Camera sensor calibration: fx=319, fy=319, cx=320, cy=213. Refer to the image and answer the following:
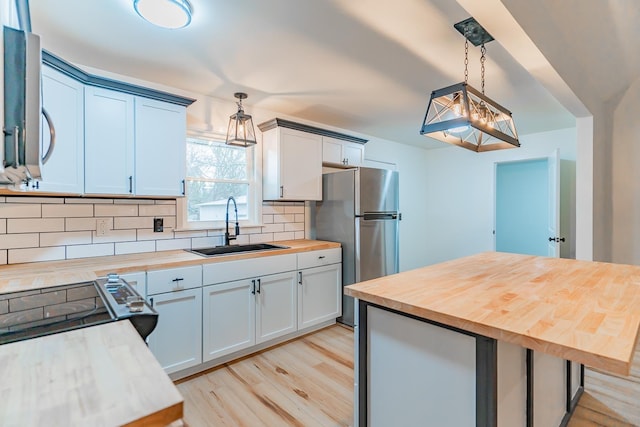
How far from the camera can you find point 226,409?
6.48 feet

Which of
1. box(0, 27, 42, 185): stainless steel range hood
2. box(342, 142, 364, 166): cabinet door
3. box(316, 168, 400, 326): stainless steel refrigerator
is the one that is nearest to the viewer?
box(0, 27, 42, 185): stainless steel range hood

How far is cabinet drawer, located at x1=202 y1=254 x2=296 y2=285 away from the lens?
237 cm

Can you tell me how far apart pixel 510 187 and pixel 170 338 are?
208 inches

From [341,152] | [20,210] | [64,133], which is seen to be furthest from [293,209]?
[20,210]

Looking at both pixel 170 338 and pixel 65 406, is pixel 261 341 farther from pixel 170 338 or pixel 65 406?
pixel 65 406

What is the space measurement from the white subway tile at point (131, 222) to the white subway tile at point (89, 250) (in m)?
0.16

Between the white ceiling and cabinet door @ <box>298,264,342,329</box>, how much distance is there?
169 cm

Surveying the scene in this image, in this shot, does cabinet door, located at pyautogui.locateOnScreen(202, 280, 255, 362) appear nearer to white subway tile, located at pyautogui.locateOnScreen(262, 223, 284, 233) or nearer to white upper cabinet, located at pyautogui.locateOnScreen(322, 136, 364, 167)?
white subway tile, located at pyautogui.locateOnScreen(262, 223, 284, 233)

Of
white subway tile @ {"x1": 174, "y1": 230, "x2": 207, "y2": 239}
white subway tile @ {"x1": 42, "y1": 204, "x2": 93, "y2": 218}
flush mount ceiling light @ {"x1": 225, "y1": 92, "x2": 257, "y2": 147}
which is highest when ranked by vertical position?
flush mount ceiling light @ {"x1": 225, "y1": 92, "x2": 257, "y2": 147}

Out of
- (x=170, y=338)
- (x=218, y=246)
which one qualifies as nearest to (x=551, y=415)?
(x=170, y=338)

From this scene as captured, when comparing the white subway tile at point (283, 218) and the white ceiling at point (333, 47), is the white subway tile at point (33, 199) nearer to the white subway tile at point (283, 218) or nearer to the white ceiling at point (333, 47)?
the white ceiling at point (333, 47)

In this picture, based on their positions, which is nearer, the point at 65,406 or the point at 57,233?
the point at 65,406

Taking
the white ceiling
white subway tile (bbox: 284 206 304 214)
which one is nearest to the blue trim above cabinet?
the white ceiling

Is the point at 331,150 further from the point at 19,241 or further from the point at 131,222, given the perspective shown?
the point at 19,241
